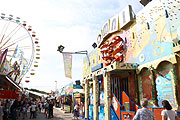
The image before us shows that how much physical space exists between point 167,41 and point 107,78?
4046mm

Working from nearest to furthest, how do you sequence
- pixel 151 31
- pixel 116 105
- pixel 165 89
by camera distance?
pixel 165 89 → pixel 151 31 → pixel 116 105

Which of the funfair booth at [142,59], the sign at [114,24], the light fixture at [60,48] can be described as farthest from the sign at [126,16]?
the light fixture at [60,48]

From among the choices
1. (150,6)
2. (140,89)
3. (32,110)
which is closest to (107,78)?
(140,89)

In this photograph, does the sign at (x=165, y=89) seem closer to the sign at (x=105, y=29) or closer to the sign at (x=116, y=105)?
the sign at (x=116, y=105)

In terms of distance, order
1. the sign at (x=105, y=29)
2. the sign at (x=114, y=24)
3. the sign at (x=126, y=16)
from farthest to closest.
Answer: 1. the sign at (x=105, y=29)
2. the sign at (x=114, y=24)
3. the sign at (x=126, y=16)

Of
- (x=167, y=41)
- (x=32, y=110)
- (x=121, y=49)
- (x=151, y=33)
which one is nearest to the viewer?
(x=167, y=41)

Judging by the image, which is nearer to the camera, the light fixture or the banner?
the light fixture

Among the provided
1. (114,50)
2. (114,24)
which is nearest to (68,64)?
(114,50)

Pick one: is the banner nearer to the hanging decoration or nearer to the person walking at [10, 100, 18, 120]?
the hanging decoration

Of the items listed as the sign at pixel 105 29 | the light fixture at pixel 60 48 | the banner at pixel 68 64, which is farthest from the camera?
the banner at pixel 68 64

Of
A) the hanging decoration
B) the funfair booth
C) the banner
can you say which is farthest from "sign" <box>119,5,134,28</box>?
the banner

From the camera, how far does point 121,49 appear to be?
36.3 ft

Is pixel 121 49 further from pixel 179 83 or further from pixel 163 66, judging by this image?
pixel 179 83

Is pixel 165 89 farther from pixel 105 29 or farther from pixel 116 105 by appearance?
pixel 105 29
